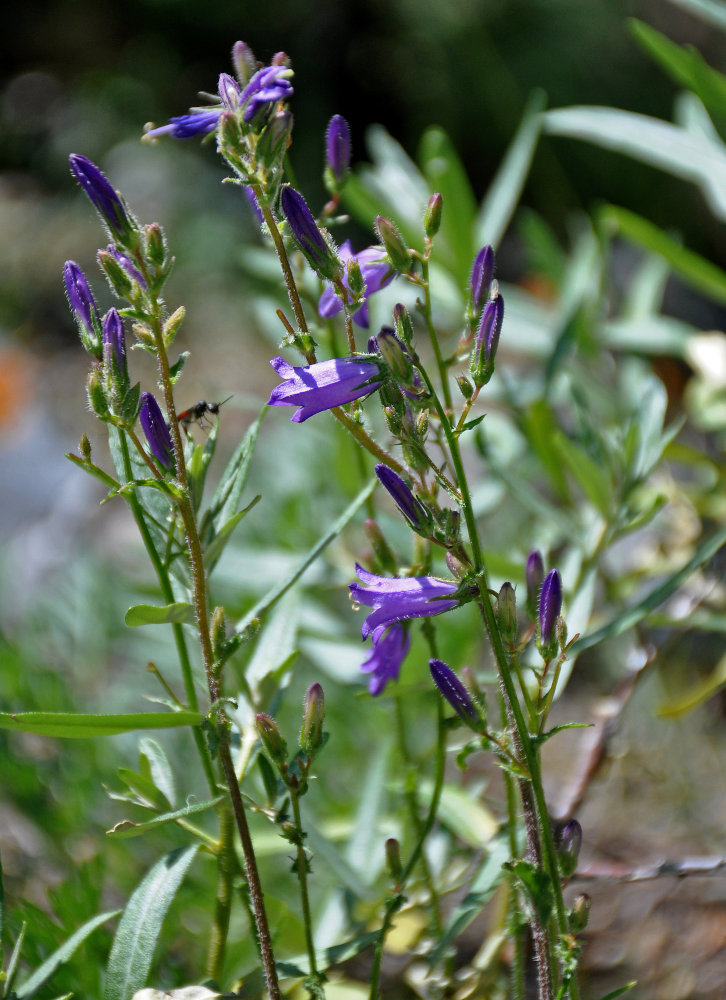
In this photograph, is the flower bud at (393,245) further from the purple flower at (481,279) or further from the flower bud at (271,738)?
the flower bud at (271,738)

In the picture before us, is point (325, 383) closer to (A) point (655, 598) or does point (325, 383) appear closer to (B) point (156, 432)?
(B) point (156, 432)

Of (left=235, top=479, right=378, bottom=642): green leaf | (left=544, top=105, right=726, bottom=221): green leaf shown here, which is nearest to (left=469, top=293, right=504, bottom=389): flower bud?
(left=235, top=479, right=378, bottom=642): green leaf

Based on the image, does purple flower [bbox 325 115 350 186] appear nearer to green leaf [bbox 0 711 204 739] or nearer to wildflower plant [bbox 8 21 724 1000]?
wildflower plant [bbox 8 21 724 1000]

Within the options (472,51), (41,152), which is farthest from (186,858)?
(41,152)

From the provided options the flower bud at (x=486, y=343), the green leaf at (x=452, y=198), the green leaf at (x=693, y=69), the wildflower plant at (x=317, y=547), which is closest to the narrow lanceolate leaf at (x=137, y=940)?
the wildflower plant at (x=317, y=547)

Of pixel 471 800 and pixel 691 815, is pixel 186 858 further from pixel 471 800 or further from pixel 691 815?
pixel 691 815

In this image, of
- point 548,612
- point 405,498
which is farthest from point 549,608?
point 405,498
